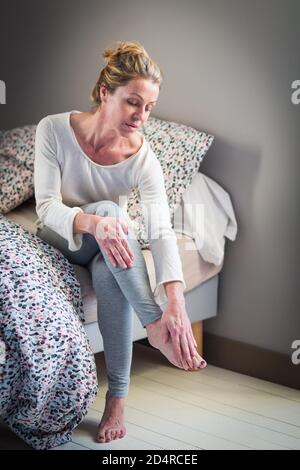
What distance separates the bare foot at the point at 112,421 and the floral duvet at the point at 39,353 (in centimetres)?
10

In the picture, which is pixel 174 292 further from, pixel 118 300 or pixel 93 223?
pixel 93 223

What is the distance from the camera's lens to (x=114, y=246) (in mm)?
2262

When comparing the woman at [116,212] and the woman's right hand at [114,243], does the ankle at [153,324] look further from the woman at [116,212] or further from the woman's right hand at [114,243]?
the woman's right hand at [114,243]

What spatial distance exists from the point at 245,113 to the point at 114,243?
805 mm

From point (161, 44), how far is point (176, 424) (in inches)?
53.6

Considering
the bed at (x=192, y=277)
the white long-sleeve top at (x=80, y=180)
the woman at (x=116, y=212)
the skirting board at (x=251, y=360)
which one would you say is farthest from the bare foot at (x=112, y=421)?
the skirting board at (x=251, y=360)

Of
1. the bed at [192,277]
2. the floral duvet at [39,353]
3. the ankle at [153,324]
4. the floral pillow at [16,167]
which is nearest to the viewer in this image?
the floral duvet at [39,353]

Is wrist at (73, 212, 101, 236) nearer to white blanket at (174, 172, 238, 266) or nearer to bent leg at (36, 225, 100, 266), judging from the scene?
bent leg at (36, 225, 100, 266)

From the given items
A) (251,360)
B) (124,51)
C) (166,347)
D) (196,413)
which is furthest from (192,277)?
(124,51)

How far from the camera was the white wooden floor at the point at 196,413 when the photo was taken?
232 centimetres

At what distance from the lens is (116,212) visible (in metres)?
2.35

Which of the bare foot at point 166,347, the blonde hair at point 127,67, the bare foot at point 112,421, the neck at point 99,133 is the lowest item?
the bare foot at point 112,421

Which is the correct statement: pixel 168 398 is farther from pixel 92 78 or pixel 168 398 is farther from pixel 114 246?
pixel 92 78
